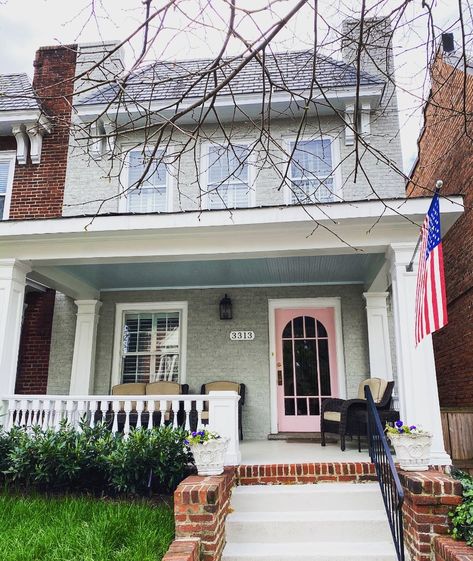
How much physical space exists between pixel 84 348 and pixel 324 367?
3949mm

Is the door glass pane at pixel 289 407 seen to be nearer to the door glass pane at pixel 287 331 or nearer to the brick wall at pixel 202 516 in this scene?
the door glass pane at pixel 287 331

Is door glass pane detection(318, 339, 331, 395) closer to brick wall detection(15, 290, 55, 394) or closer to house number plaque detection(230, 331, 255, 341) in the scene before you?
house number plaque detection(230, 331, 255, 341)

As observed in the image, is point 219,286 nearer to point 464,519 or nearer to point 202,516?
point 202,516

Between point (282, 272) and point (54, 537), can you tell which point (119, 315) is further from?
point (54, 537)

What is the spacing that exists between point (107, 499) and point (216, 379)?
3.13 m

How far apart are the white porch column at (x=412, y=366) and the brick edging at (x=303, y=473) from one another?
27.5 inches

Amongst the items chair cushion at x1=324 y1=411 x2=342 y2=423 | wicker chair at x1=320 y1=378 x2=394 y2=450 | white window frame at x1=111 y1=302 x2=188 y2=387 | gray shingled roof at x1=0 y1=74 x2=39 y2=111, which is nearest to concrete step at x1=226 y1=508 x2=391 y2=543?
wicker chair at x1=320 y1=378 x2=394 y2=450

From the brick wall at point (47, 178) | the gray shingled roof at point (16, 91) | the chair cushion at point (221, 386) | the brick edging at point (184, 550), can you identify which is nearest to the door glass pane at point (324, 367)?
the chair cushion at point (221, 386)

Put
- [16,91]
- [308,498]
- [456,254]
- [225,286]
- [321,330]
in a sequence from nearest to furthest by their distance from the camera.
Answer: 1. [308,498]
2. [456,254]
3. [321,330]
4. [225,286]
5. [16,91]

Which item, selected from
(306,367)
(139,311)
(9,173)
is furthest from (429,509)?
(9,173)

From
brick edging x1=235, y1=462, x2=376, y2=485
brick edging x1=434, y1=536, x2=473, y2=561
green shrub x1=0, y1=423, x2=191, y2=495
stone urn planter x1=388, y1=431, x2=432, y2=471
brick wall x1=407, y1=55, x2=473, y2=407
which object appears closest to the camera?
brick edging x1=434, y1=536, x2=473, y2=561

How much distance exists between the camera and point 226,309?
7.60m

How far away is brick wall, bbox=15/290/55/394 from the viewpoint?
7.74 m

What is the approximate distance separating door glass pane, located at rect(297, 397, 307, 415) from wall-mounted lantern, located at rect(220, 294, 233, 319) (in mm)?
1758
